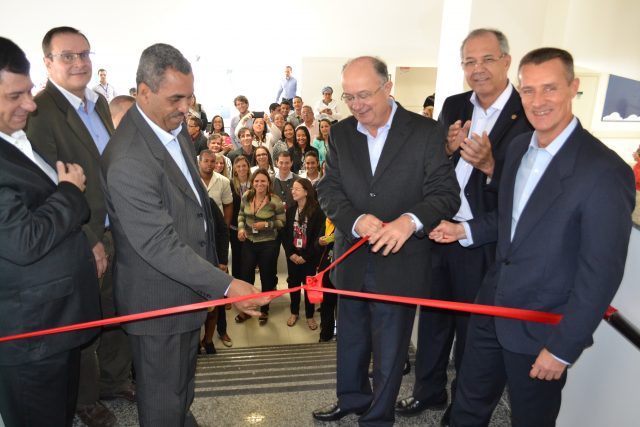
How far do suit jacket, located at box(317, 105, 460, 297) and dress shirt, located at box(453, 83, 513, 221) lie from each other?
33 centimetres

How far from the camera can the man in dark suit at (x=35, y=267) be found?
1.80 metres

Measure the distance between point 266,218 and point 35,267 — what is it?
3.58 m

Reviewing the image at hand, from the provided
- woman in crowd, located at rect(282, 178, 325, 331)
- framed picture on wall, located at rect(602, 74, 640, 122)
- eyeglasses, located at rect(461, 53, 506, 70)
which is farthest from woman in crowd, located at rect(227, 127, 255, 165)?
framed picture on wall, located at rect(602, 74, 640, 122)

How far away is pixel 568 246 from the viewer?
178 centimetres

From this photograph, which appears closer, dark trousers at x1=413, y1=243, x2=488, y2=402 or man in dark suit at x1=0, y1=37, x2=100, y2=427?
man in dark suit at x1=0, y1=37, x2=100, y2=427

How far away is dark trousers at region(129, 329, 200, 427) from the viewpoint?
2096mm

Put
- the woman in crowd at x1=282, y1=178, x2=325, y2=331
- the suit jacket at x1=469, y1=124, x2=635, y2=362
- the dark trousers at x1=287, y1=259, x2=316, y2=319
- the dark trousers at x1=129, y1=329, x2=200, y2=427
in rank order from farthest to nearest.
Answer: the dark trousers at x1=287, y1=259, x2=316, y2=319, the woman in crowd at x1=282, y1=178, x2=325, y2=331, the dark trousers at x1=129, y1=329, x2=200, y2=427, the suit jacket at x1=469, y1=124, x2=635, y2=362

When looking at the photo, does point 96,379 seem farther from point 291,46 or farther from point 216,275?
point 291,46

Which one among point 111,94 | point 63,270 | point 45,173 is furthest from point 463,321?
point 111,94

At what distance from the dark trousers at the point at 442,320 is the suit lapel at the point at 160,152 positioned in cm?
139

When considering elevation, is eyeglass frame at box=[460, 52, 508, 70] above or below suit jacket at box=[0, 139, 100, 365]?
above

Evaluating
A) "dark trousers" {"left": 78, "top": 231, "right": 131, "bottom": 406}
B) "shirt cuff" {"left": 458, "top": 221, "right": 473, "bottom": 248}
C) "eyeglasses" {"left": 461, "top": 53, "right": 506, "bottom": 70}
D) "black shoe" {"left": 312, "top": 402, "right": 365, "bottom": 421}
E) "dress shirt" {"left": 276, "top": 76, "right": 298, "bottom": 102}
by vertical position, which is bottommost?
"black shoe" {"left": 312, "top": 402, "right": 365, "bottom": 421}

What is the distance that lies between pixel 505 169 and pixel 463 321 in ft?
3.11

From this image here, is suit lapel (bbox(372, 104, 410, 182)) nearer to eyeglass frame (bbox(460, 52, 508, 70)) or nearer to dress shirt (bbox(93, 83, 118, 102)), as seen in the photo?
eyeglass frame (bbox(460, 52, 508, 70))
